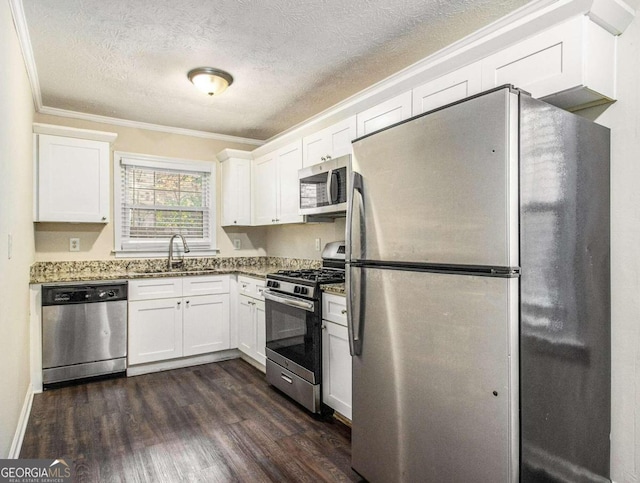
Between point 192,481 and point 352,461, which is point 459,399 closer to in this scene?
point 352,461

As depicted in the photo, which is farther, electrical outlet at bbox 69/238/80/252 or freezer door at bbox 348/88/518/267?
electrical outlet at bbox 69/238/80/252

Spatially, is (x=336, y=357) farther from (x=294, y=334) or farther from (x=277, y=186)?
(x=277, y=186)

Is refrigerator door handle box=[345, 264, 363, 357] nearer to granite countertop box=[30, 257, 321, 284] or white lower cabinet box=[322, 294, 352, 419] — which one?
white lower cabinet box=[322, 294, 352, 419]

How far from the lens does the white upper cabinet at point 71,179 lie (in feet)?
11.2

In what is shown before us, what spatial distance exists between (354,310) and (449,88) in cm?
136

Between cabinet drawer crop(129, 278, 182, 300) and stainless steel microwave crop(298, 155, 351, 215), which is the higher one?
stainless steel microwave crop(298, 155, 351, 215)

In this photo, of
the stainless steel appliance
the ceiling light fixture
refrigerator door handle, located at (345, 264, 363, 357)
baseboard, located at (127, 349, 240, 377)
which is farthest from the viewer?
baseboard, located at (127, 349, 240, 377)

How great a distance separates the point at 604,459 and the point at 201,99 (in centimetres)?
369

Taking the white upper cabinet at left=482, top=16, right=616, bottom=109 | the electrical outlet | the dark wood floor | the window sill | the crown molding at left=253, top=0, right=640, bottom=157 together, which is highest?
the crown molding at left=253, top=0, right=640, bottom=157

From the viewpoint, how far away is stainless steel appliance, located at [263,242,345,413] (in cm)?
270

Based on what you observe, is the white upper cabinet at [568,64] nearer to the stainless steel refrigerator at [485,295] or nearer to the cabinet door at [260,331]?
the stainless steel refrigerator at [485,295]

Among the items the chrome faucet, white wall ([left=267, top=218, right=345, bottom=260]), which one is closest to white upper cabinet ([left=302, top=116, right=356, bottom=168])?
white wall ([left=267, top=218, right=345, bottom=260])

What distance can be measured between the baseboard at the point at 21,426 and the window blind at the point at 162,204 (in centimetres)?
162

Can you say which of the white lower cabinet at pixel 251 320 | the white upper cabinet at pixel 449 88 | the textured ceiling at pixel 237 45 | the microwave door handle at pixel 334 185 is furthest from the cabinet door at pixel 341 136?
the white lower cabinet at pixel 251 320
